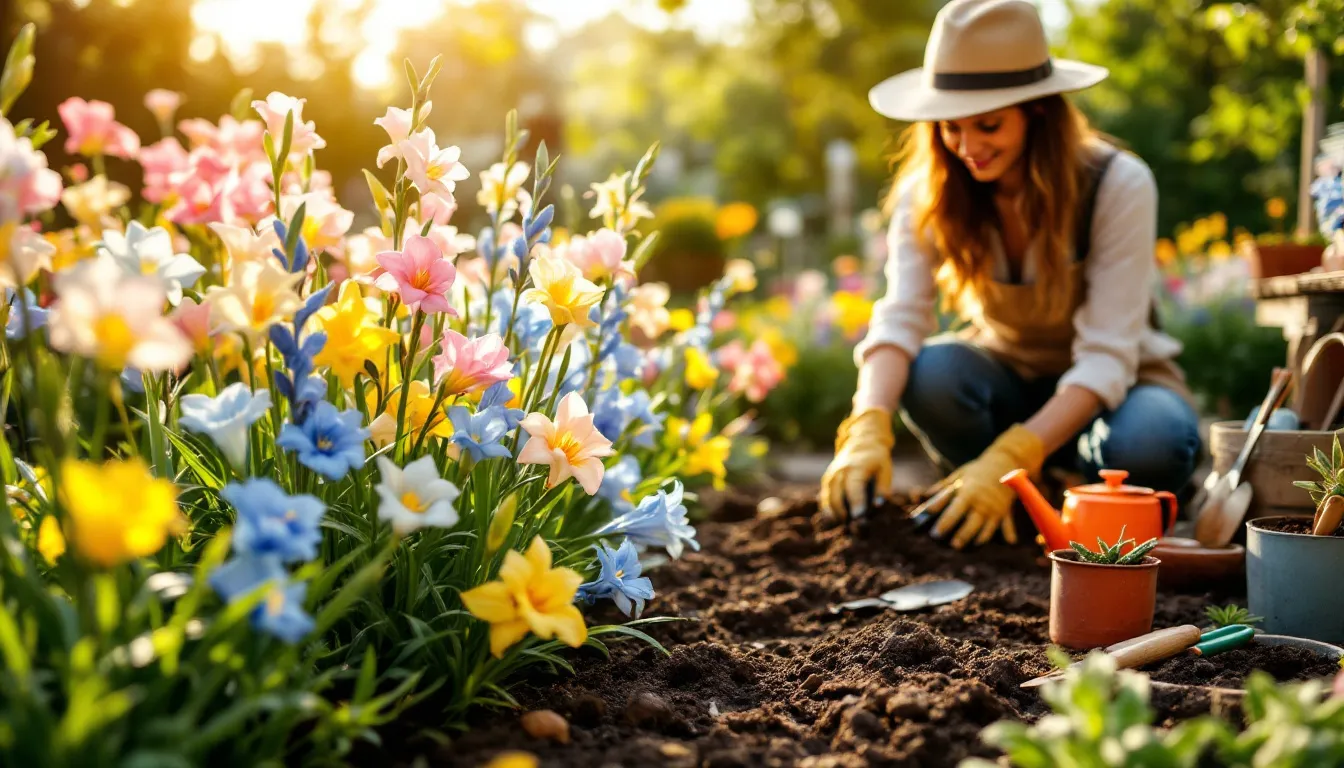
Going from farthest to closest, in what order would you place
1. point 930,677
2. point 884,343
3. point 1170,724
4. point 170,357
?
point 884,343, point 930,677, point 1170,724, point 170,357

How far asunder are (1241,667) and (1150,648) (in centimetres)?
14

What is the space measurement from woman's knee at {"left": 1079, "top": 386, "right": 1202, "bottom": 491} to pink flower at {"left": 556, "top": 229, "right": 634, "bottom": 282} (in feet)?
4.60

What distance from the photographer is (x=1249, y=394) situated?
4.86 metres

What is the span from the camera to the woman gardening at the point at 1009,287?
2.34 metres

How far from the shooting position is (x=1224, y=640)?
62.1 inches

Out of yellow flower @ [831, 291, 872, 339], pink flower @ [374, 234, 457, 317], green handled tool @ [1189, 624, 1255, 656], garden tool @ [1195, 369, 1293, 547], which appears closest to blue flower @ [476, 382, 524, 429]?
pink flower @ [374, 234, 457, 317]

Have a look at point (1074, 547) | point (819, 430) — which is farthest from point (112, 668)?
point (819, 430)

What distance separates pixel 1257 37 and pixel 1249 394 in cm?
254

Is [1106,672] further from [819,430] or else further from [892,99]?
[819,430]

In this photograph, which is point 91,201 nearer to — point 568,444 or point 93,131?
point 93,131

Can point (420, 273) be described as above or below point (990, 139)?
below

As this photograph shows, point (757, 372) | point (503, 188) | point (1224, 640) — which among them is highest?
point (503, 188)

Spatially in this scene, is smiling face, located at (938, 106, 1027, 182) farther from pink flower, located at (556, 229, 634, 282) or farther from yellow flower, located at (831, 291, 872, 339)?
yellow flower, located at (831, 291, 872, 339)

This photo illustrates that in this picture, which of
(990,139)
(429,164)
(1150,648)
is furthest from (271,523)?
(990,139)
